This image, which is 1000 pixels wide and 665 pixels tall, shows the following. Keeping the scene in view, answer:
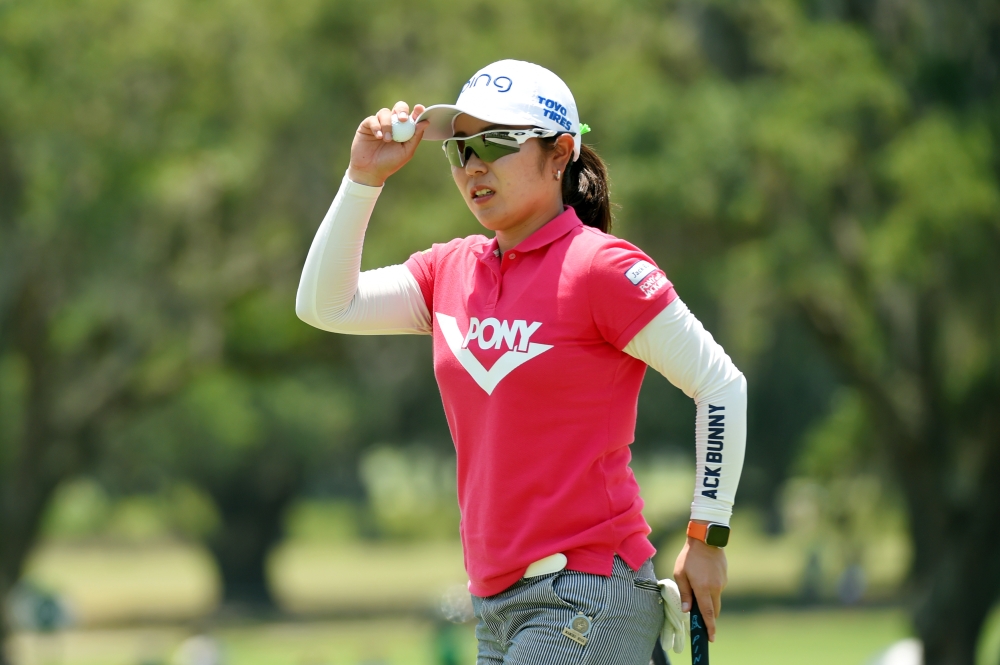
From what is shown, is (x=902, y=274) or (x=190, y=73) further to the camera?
(x=190, y=73)

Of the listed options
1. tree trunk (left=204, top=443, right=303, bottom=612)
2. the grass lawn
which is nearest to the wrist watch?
the grass lawn

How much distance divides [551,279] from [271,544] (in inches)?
1122

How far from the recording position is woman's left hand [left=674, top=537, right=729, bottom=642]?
2662mm

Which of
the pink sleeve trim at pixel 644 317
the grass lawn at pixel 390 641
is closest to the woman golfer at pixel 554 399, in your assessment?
the pink sleeve trim at pixel 644 317

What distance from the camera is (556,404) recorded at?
2609 mm

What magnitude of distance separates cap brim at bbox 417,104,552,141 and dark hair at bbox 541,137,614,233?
0.23 m

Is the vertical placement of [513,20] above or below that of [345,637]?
above

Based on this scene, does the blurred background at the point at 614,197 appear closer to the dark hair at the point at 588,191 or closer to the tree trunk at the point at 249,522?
the dark hair at the point at 588,191

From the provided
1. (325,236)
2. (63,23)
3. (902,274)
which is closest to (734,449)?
(325,236)

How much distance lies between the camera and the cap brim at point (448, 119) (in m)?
2.69

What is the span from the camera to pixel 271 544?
99.7 feet

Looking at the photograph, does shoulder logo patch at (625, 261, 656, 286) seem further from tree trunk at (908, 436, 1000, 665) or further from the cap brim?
Answer: tree trunk at (908, 436, 1000, 665)

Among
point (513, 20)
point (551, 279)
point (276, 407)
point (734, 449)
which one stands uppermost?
point (513, 20)

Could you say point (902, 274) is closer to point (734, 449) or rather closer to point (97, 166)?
point (97, 166)
